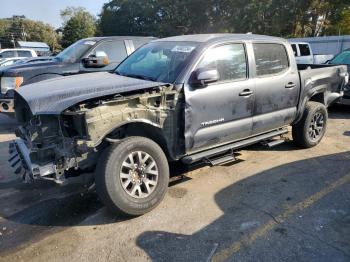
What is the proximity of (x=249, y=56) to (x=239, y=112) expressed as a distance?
799 mm

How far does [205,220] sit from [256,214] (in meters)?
0.59

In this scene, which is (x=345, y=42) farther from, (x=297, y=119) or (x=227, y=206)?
(x=227, y=206)

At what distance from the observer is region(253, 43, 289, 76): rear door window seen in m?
5.16

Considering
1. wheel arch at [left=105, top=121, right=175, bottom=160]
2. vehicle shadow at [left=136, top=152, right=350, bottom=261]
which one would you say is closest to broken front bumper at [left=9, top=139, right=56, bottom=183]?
wheel arch at [left=105, top=121, right=175, bottom=160]

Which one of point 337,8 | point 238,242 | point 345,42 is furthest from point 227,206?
point 337,8

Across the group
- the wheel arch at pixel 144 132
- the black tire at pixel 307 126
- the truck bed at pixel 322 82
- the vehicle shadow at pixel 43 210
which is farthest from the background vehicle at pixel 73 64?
the black tire at pixel 307 126

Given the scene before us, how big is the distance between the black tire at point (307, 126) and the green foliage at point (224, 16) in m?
27.8

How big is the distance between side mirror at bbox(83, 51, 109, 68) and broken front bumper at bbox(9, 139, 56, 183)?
3354mm

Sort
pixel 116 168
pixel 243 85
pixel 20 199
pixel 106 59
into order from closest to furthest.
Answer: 1. pixel 116 168
2. pixel 20 199
3. pixel 243 85
4. pixel 106 59

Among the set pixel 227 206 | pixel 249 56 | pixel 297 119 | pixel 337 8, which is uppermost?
pixel 337 8

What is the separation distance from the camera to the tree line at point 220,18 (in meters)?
32.2

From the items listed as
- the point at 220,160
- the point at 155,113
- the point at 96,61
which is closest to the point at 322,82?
the point at 220,160

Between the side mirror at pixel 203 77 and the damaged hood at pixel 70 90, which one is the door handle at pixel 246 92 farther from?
the damaged hood at pixel 70 90

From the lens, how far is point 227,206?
423cm
